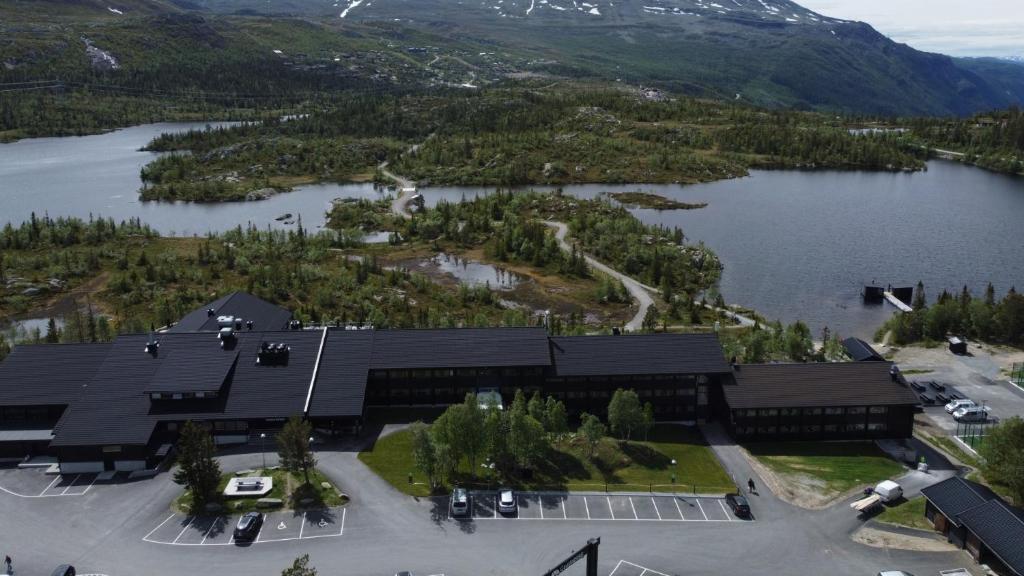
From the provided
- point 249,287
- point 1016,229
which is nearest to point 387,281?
point 249,287

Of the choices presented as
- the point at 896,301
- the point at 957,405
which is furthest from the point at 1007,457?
the point at 896,301

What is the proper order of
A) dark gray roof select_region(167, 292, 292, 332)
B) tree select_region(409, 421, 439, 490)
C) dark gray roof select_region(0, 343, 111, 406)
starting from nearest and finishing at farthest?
tree select_region(409, 421, 439, 490) → dark gray roof select_region(0, 343, 111, 406) → dark gray roof select_region(167, 292, 292, 332)

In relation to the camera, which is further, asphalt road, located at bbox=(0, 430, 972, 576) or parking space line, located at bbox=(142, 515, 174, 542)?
parking space line, located at bbox=(142, 515, 174, 542)

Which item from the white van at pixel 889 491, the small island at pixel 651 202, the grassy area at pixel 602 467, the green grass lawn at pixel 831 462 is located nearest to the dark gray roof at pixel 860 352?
the green grass lawn at pixel 831 462

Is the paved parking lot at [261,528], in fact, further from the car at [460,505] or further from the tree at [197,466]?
the car at [460,505]

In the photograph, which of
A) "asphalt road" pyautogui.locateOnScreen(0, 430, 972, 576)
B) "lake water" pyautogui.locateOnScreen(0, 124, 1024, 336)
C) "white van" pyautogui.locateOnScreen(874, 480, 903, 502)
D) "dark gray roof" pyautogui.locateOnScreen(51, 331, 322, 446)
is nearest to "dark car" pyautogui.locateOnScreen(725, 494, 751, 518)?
"asphalt road" pyautogui.locateOnScreen(0, 430, 972, 576)

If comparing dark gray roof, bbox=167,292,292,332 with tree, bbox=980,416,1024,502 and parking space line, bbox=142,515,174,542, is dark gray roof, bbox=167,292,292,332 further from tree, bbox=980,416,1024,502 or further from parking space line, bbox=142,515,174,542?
tree, bbox=980,416,1024,502
